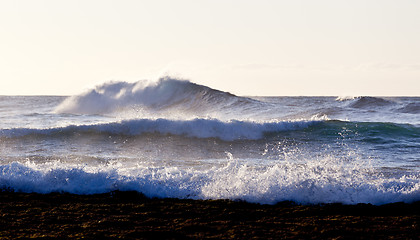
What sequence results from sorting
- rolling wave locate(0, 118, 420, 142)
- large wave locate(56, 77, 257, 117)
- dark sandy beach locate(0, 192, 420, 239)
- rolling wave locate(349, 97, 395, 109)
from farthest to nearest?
large wave locate(56, 77, 257, 117), rolling wave locate(349, 97, 395, 109), rolling wave locate(0, 118, 420, 142), dark sandy beach locate(0, 192, 420, 239)

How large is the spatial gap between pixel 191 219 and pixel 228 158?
5.62m

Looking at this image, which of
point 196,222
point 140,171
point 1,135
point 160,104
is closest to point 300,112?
point 160,104

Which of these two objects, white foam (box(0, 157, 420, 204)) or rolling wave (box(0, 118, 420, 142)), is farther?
rolling wave (box(0, 118, 420, 142))

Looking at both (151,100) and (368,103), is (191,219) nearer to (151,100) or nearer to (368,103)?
(151,100)

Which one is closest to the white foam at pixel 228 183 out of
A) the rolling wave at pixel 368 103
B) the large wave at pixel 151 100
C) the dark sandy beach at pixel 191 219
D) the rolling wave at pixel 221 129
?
the dark sandy beach at pixel 191 219

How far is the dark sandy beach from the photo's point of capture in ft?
14.0

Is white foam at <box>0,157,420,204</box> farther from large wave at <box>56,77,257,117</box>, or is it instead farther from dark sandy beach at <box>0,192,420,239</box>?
large wave at <box>56,77,257,117</box>

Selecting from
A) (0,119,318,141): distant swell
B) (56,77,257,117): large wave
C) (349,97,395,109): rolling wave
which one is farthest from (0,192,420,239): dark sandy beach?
(349,97,395,109): rolling wave

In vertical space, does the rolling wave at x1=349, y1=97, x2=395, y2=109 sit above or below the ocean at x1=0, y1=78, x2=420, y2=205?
above

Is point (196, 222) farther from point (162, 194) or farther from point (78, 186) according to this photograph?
point (78, 186)

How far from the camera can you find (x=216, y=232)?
434 centimetres

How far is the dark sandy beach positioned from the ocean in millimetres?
383

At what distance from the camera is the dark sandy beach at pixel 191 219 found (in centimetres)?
427

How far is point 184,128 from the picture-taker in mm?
13922
